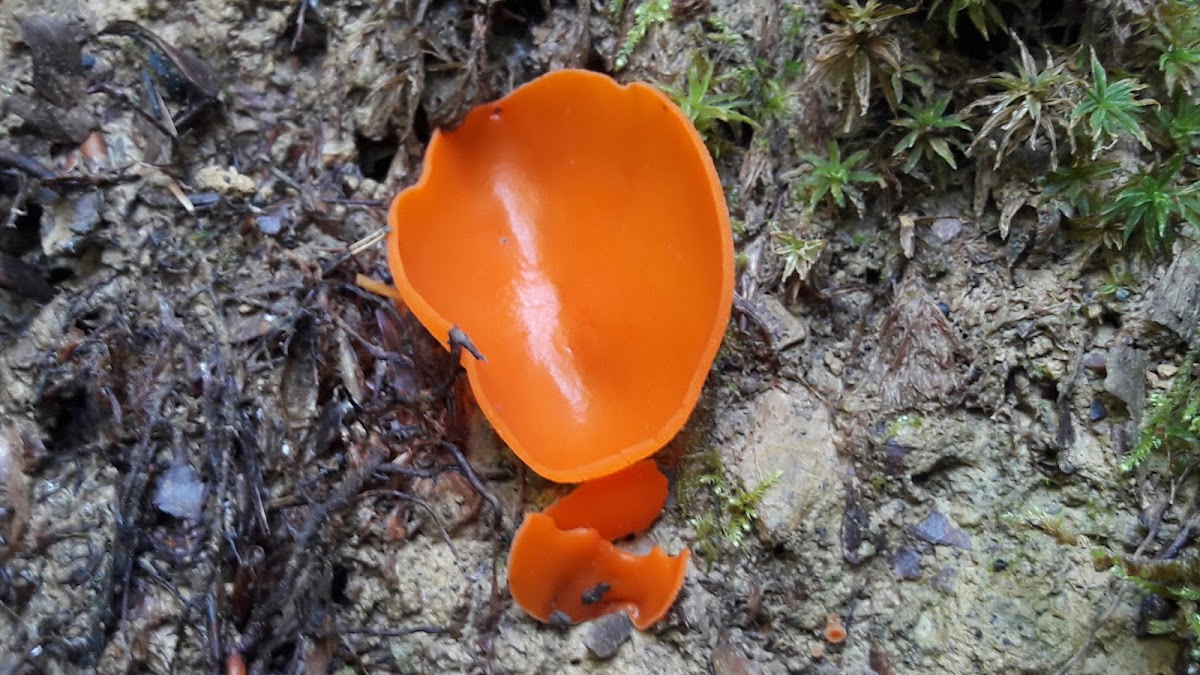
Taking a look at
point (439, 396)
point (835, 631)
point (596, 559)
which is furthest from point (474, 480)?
point (835, 631)

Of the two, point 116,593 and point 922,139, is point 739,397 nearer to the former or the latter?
point 922,139

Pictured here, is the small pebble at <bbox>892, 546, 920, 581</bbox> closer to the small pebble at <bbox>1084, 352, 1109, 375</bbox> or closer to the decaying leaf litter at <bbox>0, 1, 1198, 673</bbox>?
the decaying leaf litter at <bbox>0, 1, 1198, 673</bbox>

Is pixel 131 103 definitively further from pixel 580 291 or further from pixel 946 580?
pixel 946 580

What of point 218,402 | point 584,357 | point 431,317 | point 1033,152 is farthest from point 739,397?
point 218,402

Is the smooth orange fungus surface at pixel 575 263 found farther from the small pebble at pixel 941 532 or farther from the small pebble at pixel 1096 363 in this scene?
the small pebble at pixel 1096 363

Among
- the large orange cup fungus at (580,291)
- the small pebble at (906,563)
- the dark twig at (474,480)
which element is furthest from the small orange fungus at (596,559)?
the small pebble at (906,563)
